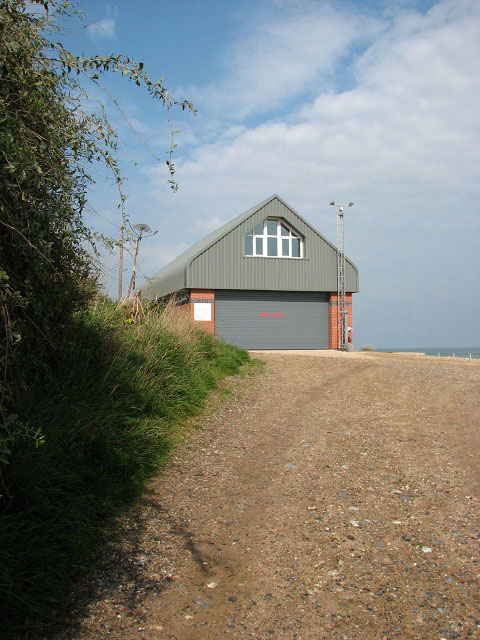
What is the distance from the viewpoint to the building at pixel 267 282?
23.3m

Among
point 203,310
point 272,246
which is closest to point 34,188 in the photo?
point 203,310

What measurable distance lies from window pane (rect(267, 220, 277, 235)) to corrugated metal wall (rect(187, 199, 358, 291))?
0.53 m

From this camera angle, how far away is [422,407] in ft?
29.3

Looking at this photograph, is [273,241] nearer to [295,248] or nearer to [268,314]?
[295,248]

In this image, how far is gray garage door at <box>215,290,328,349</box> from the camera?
2370cm

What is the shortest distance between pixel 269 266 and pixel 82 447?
19.7 metres

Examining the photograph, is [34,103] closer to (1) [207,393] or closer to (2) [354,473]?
(2) [354,473]

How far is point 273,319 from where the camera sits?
24281mm

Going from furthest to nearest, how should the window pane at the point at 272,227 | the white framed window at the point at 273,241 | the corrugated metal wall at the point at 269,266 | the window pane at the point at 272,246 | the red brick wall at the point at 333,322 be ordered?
1. the red brick wall at the point at 333,322
2. the window pane at the point at 272,227
3. the window pane at the point at 272,246
4. the white framed window at the point at 273,241
5. the corrugated metal wall at the point at 269,266

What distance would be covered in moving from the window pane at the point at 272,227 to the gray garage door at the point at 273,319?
9.29ft

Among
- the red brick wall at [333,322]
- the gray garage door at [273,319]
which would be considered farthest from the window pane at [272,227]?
the red brick wall at [333,322]

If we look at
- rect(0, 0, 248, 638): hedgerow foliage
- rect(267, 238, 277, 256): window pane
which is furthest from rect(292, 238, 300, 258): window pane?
rect(0, 0, 248, 638): hedgerow foliage

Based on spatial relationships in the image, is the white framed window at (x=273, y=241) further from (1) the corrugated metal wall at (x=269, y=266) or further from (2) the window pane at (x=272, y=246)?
(1) the corrugated metal wall at (x=269, y=266)

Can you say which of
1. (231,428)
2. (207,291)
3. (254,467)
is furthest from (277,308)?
(254,467)
